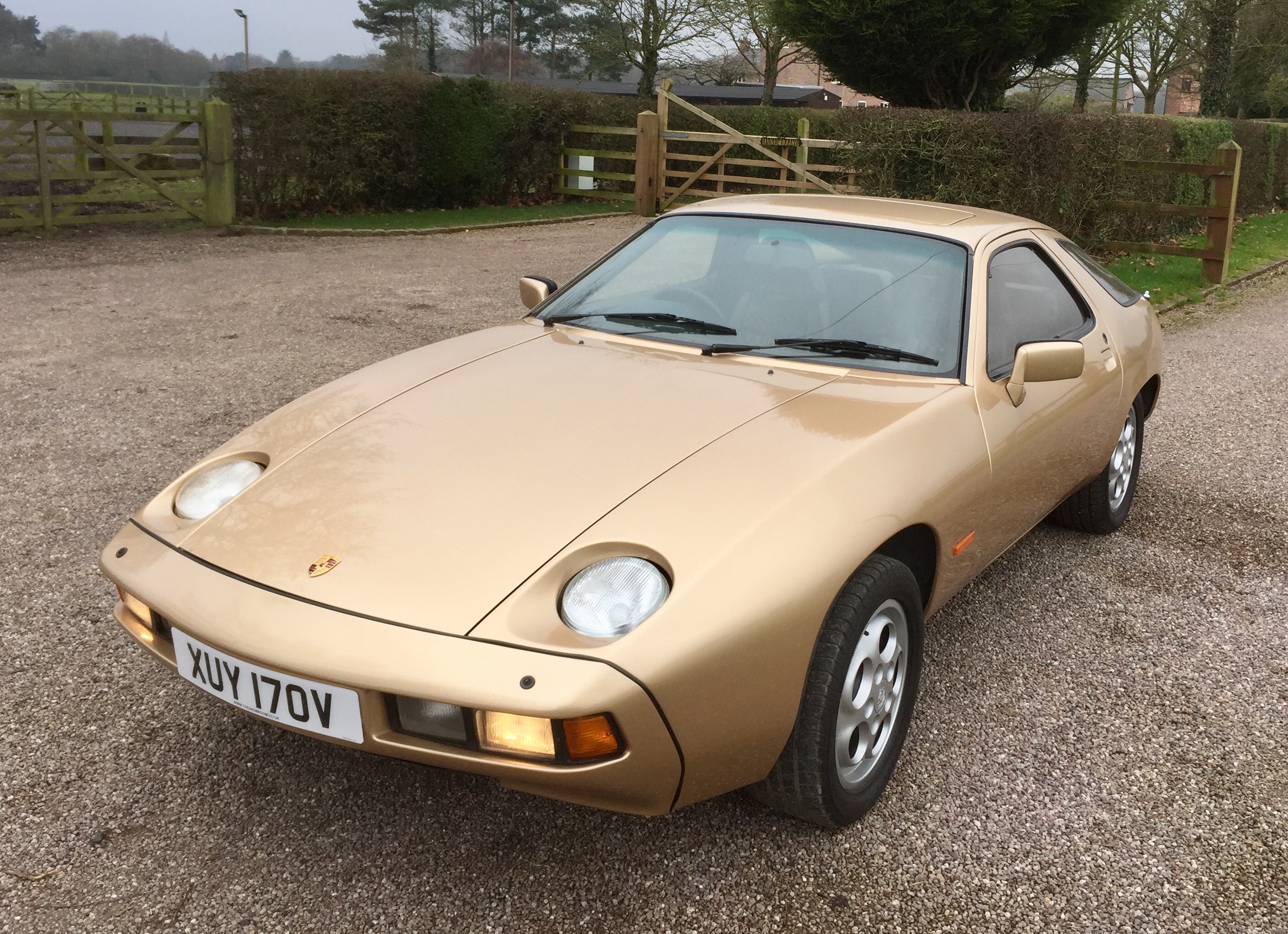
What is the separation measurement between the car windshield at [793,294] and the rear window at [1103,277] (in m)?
1.12

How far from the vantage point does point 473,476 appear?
254cm

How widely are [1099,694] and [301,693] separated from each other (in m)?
2.34

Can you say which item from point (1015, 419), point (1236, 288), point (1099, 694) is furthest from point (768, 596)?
point (1236, 288)

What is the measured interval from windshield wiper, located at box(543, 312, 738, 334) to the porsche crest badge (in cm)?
143

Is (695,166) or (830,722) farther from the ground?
(695,166)

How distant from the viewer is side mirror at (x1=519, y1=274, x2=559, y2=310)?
3947 mm

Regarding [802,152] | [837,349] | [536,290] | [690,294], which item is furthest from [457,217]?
[837,349]

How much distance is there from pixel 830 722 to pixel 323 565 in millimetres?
1120

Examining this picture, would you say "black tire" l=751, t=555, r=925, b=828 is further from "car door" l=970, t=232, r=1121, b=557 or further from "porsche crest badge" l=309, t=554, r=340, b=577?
"porsche crest badge" l=309, t=554, r=340, b=577

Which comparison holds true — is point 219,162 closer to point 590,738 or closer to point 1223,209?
point 1223,209

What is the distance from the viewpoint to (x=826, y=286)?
3.33 meters

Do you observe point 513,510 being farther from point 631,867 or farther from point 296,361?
point 296,361

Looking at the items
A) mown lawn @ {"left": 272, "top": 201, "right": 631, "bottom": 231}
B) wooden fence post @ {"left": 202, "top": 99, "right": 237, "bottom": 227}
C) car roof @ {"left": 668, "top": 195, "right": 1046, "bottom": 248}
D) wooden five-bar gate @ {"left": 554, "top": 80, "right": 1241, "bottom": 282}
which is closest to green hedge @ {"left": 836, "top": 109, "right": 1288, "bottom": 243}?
wooden five-bar gate @ {"left": 554, "top": 80, "right": 1241, "bottom": 282}

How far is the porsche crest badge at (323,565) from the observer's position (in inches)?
89.6
